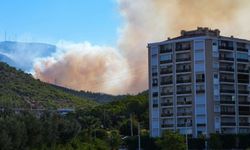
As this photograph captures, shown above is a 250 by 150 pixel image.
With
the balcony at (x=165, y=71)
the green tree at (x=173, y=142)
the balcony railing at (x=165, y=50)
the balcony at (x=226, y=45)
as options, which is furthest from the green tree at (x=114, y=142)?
the balcony at (x=226, y=45)

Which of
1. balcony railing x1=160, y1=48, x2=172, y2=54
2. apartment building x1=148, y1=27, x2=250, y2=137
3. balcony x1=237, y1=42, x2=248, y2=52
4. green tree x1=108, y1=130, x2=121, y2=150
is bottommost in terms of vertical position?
green tree x1=108, y1=130, x2=121, y2=150

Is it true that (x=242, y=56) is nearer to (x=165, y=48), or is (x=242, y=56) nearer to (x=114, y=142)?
(x=165, y=48)

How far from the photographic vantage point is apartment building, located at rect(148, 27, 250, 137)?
132 meters

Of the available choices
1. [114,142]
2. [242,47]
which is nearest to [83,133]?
[114,142]

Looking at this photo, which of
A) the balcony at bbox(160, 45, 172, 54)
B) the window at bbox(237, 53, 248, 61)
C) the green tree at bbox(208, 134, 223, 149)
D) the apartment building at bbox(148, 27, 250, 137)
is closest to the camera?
the green tree at bbox(208, 134, 223, 149)

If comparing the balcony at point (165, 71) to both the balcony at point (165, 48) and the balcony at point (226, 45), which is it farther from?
the balcony at point (226, 45)

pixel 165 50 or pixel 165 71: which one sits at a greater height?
pixel 165 50

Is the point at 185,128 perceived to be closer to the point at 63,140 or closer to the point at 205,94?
the point at 205,94

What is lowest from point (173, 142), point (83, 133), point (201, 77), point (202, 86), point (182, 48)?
point (173, 142)

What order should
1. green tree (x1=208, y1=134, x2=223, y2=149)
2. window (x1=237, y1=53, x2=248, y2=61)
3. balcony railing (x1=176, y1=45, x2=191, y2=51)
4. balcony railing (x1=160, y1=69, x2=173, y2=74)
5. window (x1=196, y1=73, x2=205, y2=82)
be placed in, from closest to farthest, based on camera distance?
green tree (x1=208, y1=134, x2=223, y2=149) < window (x1=196, y1=73, x2=205, y2=82) < balcony railing (x1=176, y1=45, x2=191, y2=51) < balcony railing (x1=160, y1=69, x2=173, y2=74) < window (x1=237, y1=53, x2=248, y2=61)

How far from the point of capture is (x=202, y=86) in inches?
5241

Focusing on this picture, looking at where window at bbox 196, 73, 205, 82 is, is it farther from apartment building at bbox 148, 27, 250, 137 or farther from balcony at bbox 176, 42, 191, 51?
balcony at bbox 176, 42, 191, 51

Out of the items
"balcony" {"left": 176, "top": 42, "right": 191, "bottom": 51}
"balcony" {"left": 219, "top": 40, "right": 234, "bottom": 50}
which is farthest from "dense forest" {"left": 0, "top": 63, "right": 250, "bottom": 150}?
"balcony" {"left": 219, "top": 40, "right": 234, "bottom": 50}

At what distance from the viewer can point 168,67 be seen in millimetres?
138250
